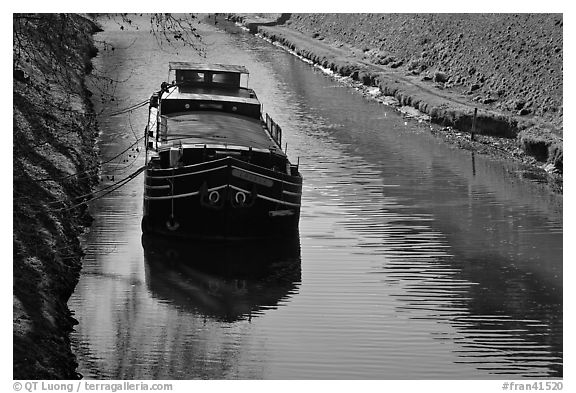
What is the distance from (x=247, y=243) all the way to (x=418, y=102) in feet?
76.8

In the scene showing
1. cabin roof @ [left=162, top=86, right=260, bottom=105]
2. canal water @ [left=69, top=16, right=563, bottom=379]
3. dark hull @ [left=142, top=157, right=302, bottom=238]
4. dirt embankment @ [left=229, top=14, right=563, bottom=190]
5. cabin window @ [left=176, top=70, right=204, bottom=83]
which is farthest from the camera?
dirt embankment @ [left=229, top=14, right=563, bottom=190]

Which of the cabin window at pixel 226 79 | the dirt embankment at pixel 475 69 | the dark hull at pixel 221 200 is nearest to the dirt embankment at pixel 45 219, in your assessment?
the dark hull at pixel 221 200

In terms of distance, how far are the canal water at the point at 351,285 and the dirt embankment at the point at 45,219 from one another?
613 mm

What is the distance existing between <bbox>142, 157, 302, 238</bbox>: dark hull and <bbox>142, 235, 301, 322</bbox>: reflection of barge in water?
0.38 metres

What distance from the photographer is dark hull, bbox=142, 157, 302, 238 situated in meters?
25.2

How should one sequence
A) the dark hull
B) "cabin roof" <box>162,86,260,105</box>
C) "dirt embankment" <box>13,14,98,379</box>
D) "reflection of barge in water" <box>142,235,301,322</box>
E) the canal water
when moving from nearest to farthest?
"dirt embankment" <box>13,14,98,379</box>, the canal water, "reflection of barge in water" <box>142,235,301,322</box>, the dark hull, "cabin roof" <box>162,86,260,105</box>

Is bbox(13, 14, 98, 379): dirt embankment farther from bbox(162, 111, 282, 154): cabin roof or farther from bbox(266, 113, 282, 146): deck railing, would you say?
bbox(266, 113, 282, 146): deck railing

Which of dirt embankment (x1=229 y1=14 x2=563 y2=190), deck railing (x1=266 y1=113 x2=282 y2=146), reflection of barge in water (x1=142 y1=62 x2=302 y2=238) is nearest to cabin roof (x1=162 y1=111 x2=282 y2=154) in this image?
reflection of barge in water (x1=142 y1=62 x2=302 y2=238)

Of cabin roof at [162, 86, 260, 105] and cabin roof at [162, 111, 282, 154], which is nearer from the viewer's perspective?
cabin roof at [162, 111, 282, 154]

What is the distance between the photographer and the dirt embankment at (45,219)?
1728cm

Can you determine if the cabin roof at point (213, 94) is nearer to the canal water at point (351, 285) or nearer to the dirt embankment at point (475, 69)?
the canal water at point (351, 285)

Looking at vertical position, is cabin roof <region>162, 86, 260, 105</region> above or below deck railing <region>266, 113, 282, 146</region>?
above

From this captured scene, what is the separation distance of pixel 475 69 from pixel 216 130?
74.7 feet

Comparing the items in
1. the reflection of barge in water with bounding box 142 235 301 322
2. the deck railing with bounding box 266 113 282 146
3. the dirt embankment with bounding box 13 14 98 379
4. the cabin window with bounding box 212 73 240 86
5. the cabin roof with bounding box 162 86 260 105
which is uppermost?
the cabin window with bounding box 212 73 240 86
